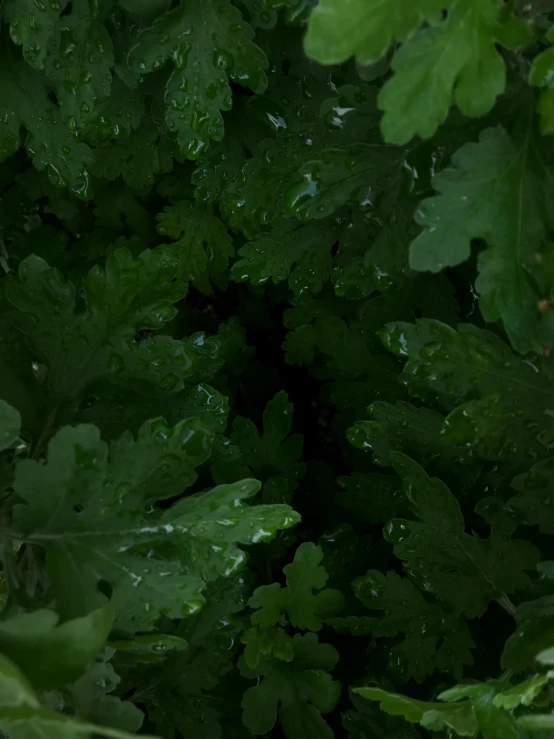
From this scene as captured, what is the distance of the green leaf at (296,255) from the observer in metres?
1.24

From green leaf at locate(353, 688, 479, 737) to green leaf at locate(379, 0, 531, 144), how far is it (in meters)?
0.64

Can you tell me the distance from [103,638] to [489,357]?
61 cm

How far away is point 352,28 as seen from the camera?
2.01ft

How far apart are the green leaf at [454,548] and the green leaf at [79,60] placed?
2.70 feet

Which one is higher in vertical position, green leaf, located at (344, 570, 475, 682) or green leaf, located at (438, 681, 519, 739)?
green leaf, located at (438, 681, 519, 739)

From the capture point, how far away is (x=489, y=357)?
903 millimetres

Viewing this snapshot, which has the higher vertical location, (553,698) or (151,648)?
(151,648)

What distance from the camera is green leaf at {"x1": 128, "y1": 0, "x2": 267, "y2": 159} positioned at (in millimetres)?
1062

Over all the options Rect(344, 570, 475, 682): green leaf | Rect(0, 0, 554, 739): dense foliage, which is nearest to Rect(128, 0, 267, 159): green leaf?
Rect(0, 0, 554, 739): dense foliage

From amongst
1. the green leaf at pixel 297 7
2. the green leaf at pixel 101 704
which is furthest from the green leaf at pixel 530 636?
the green leaf at pixel 297 7

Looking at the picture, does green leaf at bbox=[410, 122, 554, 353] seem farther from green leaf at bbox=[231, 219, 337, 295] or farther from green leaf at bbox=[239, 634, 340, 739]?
green leaf at bbox=[239, 634, 340, 739]

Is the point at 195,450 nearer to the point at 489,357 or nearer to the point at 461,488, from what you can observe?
the point at 489,357

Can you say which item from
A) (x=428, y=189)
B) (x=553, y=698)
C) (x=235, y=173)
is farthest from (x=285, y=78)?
(x=553, y=698)

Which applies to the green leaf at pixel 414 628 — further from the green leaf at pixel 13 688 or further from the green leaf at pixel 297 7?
the green leaf at pixel 297 7
